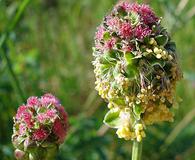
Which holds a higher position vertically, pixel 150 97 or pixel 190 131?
pixel 150 97

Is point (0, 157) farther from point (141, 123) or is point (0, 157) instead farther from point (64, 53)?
point (64, 53)

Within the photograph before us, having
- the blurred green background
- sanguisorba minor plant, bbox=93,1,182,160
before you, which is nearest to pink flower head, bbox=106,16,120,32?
sanguisorba minor plant, bbox=93,1,182,160

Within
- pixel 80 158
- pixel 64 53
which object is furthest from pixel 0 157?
pixel 64 53

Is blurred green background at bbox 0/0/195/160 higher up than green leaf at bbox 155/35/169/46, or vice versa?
green leaf at bbox 155/35/169/46

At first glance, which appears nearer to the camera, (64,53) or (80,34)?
(64,53)

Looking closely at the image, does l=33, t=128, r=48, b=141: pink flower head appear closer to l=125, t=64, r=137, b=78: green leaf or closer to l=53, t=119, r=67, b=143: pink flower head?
l=53, t=119, r=67, b=143: pink flower head

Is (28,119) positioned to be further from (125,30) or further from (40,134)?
(125,30)
